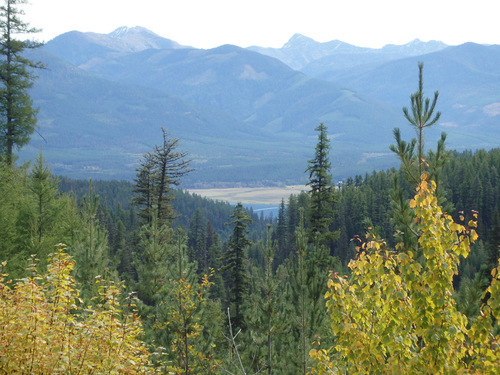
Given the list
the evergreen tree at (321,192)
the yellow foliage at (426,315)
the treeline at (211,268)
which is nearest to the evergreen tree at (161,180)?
the treeline at (211,268)

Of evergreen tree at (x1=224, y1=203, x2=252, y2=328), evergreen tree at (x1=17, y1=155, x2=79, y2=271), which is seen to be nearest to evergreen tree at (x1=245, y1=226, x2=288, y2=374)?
evergreen tree at (x1=17, y1=155, x2=79, y2=271)

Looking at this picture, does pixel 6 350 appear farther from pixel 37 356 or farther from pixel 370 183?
pixel 370 183

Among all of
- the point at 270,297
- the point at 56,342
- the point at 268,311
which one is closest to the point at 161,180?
the point at 270,297

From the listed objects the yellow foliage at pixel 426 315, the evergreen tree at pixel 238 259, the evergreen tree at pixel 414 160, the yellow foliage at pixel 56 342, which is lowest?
the evergreen tree at pixel 238 259

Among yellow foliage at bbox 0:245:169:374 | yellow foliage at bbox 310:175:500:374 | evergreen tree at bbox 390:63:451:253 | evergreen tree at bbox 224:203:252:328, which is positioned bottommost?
evergreen tree at bbox 224:203:252:328

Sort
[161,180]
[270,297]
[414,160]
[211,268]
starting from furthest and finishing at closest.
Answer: [161,180]
[211,268]
[270,297]
[414,160]

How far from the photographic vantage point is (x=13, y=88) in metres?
30.3

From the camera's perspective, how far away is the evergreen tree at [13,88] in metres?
30.2

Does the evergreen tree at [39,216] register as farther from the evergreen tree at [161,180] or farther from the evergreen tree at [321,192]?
the evergreen tree at [321,192]

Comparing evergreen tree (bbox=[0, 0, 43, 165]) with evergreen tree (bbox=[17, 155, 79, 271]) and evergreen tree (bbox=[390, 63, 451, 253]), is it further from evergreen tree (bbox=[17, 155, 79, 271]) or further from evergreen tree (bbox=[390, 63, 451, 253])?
evergreen tree (bbox=[390, 63, 451, 253])

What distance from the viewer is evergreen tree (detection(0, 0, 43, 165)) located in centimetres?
3017

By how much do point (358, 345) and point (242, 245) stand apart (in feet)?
81.2

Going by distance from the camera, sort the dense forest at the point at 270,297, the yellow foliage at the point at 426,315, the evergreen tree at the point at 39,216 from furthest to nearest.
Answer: the evergreen tree at the point at 39,216 → the dense forest at the point at 270,297 → the yellow foliage at the point at 426,315

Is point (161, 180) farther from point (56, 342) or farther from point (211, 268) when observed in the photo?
point (56, 342)
